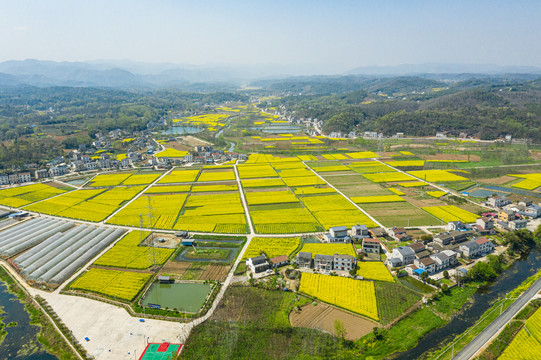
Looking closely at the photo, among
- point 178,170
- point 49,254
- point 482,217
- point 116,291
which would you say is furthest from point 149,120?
point 482,217

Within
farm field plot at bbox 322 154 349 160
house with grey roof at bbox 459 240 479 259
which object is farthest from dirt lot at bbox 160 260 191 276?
farm field plot at bbox 322 154 349 160

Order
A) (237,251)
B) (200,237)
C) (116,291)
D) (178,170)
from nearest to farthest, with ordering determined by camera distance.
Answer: (116,291), (237,251), (200,237), (178,170)

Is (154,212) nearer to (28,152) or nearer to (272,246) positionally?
(272,246)

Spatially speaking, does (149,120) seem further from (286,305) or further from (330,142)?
(286,305)

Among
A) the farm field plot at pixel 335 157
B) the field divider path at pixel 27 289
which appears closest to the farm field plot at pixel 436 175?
the farm field plot at pixel 335 157

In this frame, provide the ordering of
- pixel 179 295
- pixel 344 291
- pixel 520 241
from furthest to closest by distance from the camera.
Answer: pixel 520 241, pixel 179 295, pixel 344 291

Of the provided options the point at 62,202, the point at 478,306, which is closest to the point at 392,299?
the point at 478,306

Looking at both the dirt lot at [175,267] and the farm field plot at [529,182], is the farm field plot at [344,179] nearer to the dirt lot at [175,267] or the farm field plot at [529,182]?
the farm field plot at [529,182]
